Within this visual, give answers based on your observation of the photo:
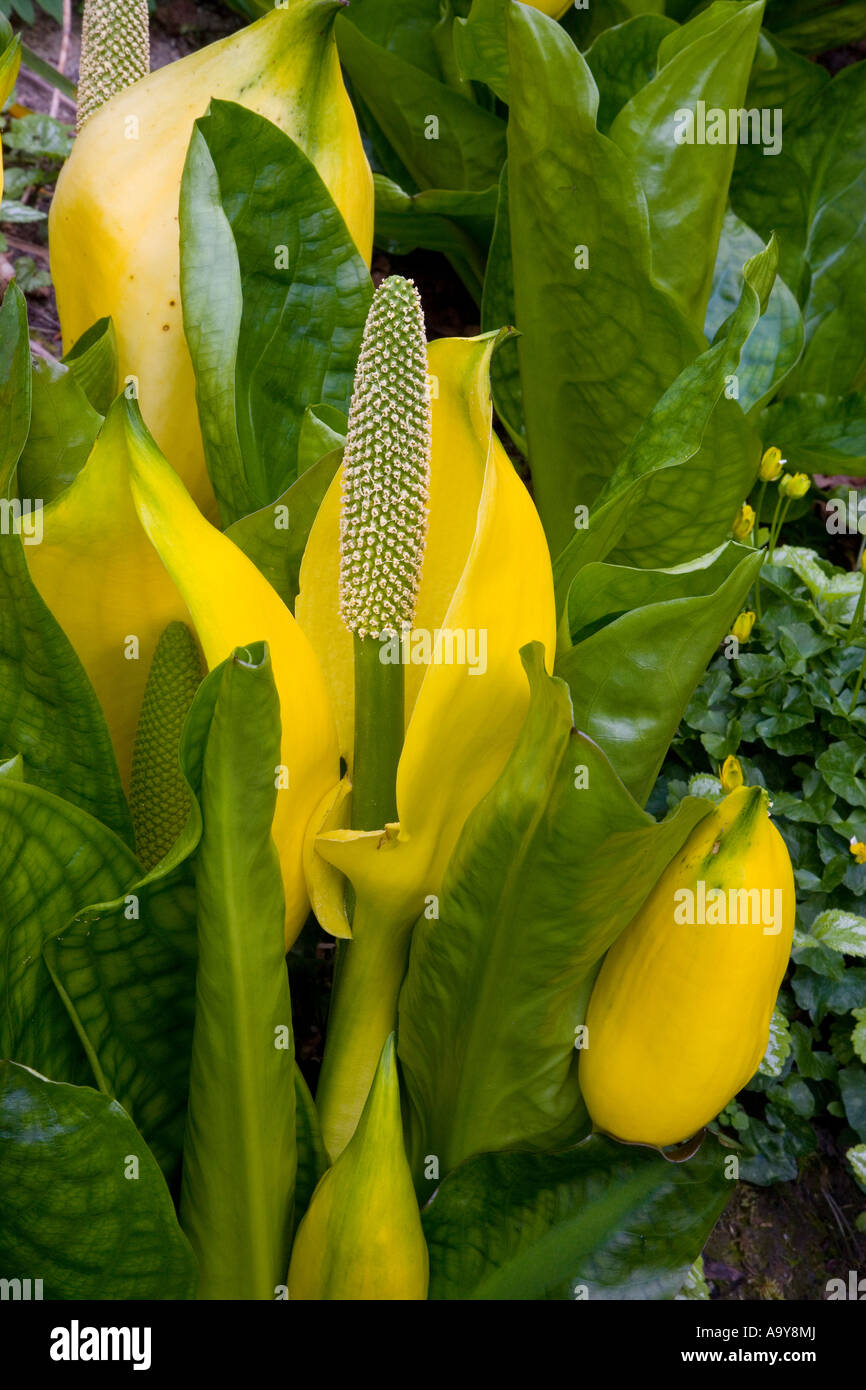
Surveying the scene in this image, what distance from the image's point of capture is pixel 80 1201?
0.51 metres

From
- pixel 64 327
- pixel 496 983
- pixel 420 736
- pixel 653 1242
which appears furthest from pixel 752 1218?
pixel 64 327

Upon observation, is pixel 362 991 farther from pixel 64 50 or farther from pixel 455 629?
pixel 64 50

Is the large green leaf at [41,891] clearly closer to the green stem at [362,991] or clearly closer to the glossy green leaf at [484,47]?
the green stem at [362,991]

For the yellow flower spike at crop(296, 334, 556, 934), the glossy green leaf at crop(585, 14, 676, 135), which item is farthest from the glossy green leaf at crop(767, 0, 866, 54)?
the yellow flower spike at crop(296, 334, 556, 934)

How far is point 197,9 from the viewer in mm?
1581

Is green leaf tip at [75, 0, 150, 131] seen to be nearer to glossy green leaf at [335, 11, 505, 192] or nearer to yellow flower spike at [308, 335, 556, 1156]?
yellow flower spike at [308, 335, 556, 1156]

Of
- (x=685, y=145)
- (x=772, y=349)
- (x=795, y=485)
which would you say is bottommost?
(x=795, y=485)

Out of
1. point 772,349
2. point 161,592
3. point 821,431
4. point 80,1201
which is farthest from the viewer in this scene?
point 821,431

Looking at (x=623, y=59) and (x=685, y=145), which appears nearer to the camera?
(x=685, y=145)

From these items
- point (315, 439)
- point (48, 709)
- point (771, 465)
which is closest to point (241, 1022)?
point (48, 709)

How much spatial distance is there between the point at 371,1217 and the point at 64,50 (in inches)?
53.5

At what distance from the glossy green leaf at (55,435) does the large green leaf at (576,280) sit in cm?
29

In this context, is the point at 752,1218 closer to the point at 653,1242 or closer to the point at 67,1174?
the point at 653,1242

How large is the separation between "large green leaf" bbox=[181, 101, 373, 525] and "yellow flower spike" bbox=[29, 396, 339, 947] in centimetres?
11
